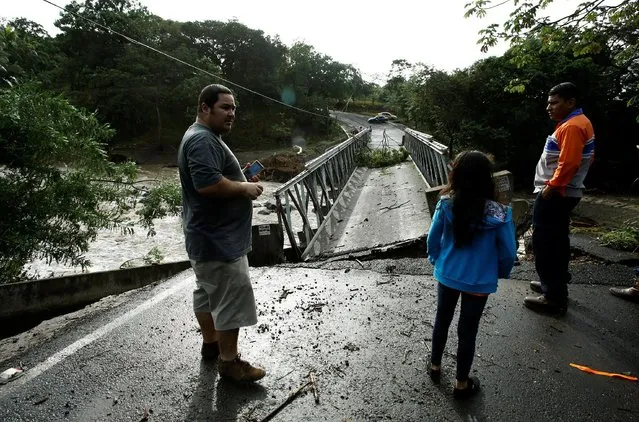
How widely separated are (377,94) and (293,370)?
58971mm

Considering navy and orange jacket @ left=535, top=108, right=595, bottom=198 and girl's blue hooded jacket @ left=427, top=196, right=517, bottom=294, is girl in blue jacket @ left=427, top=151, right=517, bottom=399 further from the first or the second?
navy and orange jacket @ left=535, top=108, right=595, bottom=198

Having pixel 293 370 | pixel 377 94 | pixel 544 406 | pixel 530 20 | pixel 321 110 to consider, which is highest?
pixel 377 94

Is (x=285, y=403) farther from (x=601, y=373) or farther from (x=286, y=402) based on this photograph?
(x=601, y=373)

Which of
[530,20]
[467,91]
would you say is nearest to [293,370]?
[530,20]

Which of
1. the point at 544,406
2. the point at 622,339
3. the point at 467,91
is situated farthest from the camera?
the point at 467,91

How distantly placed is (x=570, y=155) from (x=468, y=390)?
78.2 inches

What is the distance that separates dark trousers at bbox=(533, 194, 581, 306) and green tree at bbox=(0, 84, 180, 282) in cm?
548

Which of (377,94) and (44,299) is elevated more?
(377,94)

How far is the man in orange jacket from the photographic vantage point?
9.73 ft

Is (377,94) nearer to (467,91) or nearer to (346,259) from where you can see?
(467,91)

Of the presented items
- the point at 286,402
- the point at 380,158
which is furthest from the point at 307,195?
the point at 380,158

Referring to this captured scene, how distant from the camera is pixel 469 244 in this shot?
2.17 meters

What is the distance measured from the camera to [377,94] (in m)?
57.7

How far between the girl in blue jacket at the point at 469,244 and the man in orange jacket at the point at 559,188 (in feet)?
4.17
